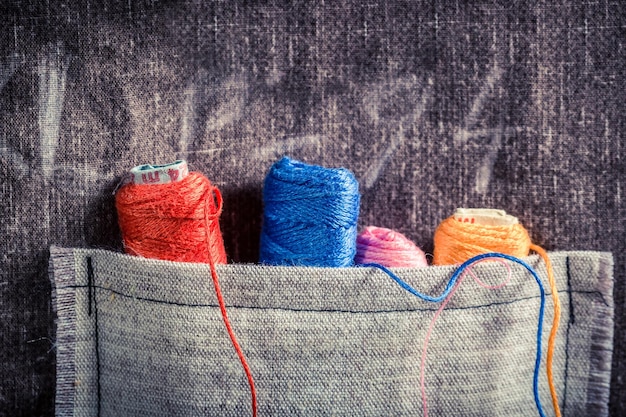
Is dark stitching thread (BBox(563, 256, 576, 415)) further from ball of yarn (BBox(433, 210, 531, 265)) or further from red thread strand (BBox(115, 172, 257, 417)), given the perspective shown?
red thread strand (BBox(115, 172, 257, 417))

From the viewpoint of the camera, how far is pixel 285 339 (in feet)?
2.73

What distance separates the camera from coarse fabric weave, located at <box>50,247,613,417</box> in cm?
83

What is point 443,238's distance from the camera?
2.88 feet

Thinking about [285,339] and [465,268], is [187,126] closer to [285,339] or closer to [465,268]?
[285,339]

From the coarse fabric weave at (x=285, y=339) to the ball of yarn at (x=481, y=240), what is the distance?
0.03m

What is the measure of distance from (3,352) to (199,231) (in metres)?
0.43

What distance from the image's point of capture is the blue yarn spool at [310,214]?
2.66 feet

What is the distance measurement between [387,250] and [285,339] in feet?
0.70

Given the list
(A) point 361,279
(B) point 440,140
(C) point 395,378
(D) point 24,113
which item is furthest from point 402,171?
(D) point 24,113

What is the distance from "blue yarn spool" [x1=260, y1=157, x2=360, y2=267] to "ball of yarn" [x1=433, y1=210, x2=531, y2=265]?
161mm

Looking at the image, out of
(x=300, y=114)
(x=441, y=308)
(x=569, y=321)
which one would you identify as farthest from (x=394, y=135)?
(x=569, y=321)

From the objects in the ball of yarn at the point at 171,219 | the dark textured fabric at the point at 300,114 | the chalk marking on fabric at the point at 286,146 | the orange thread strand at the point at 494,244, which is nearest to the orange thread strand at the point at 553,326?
the orange thread strand at the point at 494,244

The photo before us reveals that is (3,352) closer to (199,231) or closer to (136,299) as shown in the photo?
(136,299)

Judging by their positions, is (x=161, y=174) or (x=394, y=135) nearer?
(x=161, y=174)
